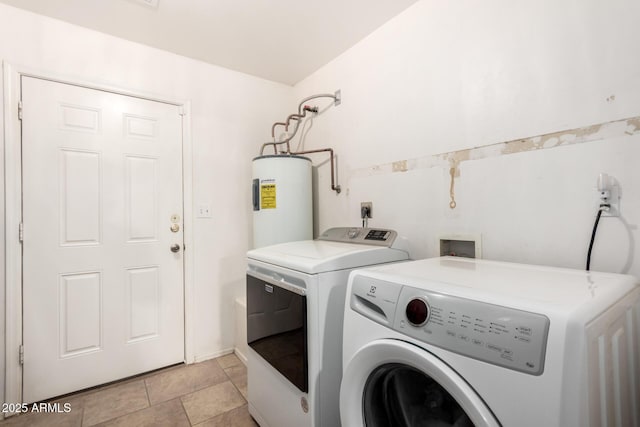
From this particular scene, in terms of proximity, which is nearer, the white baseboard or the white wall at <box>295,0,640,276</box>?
the white wall at <box>295,0,640,276</box>

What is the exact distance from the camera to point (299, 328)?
3.97ft

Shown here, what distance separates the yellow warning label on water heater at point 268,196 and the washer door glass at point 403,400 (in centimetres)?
144

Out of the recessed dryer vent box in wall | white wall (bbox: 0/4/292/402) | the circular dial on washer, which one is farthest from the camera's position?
white wall (bbox: 0/4/292/402)

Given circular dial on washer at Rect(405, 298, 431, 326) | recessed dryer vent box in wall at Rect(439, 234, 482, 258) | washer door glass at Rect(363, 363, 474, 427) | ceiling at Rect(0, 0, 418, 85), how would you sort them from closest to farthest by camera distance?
circular dial on washer at Rect(405, 298, 431, 326)
washer door glass at Rect(363, 363, 474, 427)
recessed dryer vent box in wall at Rect(439, 234, 482, 258)
ceiling at Rect(0, 0, 418, 85)

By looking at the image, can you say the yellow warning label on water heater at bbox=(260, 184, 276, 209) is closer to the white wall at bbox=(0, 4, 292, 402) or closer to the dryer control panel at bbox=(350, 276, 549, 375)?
the white wall at bbox=(0, 4, 292, 402)

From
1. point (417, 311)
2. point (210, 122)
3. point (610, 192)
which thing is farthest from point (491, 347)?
point (210, 122)

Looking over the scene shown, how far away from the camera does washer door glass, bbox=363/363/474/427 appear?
0.87m

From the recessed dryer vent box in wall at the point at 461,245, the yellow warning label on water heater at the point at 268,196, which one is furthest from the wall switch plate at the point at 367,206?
the yellow warning label on water heater at the point at 268,196

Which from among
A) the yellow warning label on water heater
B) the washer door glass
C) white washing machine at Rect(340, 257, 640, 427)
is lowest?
the washer door glass

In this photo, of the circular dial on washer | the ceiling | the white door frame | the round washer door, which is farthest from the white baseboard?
the ceiling

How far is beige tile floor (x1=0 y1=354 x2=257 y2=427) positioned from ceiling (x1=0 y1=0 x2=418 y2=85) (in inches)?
91.0

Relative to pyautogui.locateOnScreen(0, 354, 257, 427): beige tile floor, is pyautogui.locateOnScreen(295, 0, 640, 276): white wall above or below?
above

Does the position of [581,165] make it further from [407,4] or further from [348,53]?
[348,53]

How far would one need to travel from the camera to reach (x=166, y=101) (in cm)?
217
